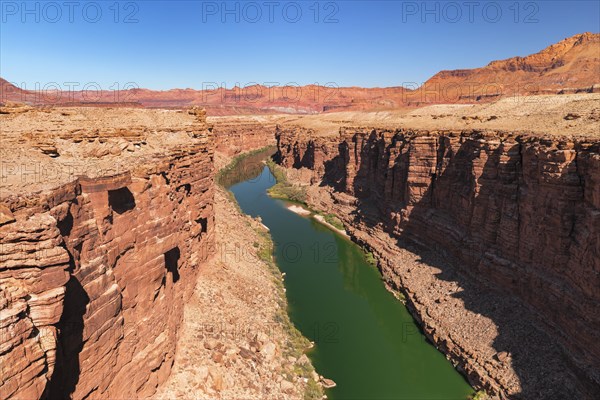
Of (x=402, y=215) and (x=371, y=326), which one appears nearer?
(x=371, y=326)

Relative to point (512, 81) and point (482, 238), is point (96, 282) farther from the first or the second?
point (512, 81)

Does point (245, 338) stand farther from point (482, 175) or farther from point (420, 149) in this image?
point (420, 149)

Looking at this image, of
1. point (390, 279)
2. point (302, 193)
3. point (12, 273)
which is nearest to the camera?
point (12, 273)

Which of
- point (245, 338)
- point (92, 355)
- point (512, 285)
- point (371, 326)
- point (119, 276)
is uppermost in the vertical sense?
point (119, 276)

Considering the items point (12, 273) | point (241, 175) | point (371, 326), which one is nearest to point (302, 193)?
point (241, 175)

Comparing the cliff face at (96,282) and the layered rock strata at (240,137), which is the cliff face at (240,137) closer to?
the layered rock strata at (240,137)

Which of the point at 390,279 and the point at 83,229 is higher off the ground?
the point at 83,229

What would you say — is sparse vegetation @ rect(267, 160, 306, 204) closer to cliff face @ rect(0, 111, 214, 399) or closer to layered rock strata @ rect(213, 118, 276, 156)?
→ layered rock strata @ rect(213, 118, 276, 156)
